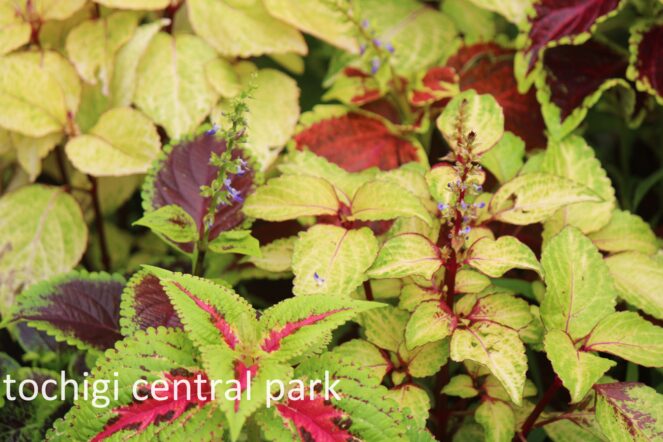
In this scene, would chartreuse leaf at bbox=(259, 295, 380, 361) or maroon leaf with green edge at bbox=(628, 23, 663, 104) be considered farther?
maroon leaf with green edge at bbox=(628, 23, 663, 104)

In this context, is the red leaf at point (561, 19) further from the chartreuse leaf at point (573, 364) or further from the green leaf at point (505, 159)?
the chartreuse leaf at point (573, 364)

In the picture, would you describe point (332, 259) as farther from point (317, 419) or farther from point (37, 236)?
point (37, 236)

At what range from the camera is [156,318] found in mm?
847

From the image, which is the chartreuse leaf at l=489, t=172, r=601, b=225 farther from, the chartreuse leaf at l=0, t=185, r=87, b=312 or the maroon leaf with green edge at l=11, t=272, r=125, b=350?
the chartreuse leaf at l=0, t=185, r=87, b=312

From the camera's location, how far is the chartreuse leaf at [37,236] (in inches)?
44.8

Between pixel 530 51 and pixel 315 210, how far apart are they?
1.64ft

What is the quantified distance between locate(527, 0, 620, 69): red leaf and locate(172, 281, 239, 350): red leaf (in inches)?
26.6

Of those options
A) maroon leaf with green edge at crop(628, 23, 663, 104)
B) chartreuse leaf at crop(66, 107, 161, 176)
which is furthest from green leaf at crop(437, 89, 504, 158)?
chartreuse leaf at crop(66, 107, 161, 176)

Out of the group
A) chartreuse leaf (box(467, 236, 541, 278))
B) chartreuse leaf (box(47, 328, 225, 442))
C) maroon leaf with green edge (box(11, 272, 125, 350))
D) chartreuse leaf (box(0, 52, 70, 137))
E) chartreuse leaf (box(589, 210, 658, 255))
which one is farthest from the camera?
chartreuse leaf (box(0, 52, 70, 137))

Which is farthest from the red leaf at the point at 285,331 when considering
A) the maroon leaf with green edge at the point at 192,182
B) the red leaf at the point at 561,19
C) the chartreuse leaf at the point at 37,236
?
the red leaf at the point at 561,19

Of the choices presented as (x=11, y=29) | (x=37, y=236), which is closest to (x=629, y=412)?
(x=37, y=236)

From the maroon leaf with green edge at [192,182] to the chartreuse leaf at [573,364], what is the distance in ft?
1.34

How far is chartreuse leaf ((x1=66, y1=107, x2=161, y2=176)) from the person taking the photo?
1.11m

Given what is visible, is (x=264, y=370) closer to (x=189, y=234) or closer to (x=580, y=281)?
(x=189, y=234)
